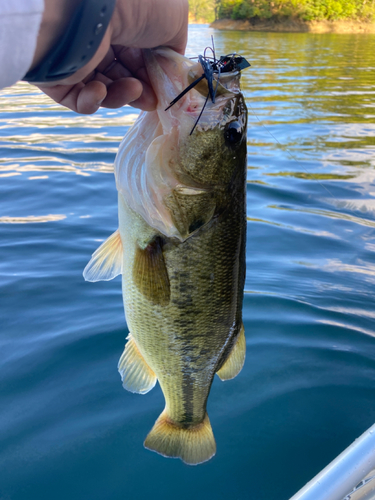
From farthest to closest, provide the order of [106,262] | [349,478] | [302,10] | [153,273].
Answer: [302,10] → [106,262] → [153,273] → [349,478]

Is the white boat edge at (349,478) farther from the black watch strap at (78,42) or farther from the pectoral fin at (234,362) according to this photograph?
the black watch strap at (78,42)

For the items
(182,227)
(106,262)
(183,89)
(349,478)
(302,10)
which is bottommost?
(349,478)

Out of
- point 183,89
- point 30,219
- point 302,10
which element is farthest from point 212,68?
point 302,10

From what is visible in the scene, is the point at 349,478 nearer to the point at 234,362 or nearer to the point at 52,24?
the point at 234,362

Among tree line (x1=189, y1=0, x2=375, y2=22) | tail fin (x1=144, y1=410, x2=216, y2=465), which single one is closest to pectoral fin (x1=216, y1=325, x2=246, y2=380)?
tail fin (x1=144, y1=410, x2=216, y2=465)

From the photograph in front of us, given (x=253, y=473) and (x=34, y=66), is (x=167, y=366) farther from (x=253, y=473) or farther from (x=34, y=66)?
(x=34, y=66)

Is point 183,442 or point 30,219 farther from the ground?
point 183,442
